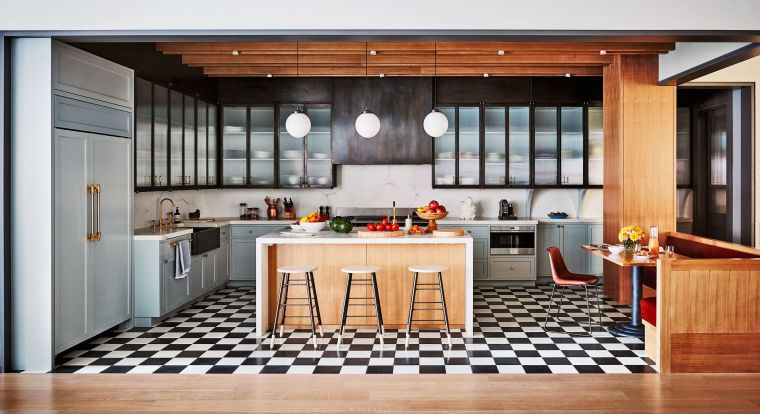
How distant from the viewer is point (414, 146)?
905 cm

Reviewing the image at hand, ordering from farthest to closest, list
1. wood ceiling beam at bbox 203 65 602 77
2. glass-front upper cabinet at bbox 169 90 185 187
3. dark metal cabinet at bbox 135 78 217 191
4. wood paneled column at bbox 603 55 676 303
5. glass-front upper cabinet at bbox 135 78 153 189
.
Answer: wood ceiling beam at bbox 203 65 602 77, glass-front upper cabinet at bbox 169 90 185 187, wood paneled column at bbox 603 55 676 303, dark metal cabinet at bbox 135 78 217 191, glass-front upper cabinet at bbox 135 78 153 189

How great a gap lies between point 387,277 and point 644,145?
341cm

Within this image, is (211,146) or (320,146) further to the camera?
→ (320,146)

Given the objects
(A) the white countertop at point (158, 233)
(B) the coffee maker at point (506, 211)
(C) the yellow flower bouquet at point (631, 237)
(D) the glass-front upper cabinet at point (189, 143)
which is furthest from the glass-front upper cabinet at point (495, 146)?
(A) the white countertop at point (158, 233)

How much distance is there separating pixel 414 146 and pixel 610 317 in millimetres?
3610

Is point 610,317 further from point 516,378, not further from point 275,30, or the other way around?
point 275,30

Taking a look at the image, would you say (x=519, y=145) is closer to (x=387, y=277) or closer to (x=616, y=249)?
(x=616, y=249)

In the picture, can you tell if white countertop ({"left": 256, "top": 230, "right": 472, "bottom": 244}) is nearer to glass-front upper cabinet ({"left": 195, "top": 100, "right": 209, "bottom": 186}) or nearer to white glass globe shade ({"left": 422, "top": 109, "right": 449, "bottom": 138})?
white glass globe shade ({"left": 422, "top": 109, "right": 449, "bottom": 138})

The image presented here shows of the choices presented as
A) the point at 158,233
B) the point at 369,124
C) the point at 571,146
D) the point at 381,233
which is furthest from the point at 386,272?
the point at 571,146

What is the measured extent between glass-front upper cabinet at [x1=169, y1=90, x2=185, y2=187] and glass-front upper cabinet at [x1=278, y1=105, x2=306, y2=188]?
65.8 inches

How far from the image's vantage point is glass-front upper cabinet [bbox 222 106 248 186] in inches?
360

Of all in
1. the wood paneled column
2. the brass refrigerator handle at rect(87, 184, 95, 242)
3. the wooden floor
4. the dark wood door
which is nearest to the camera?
the wooden floor

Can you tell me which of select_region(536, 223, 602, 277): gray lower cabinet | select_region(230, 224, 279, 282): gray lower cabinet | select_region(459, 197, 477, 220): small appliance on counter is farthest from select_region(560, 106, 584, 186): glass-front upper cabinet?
select_region(230, 224, 279, 282): gray lower cabinet

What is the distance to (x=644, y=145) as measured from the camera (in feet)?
23.8
